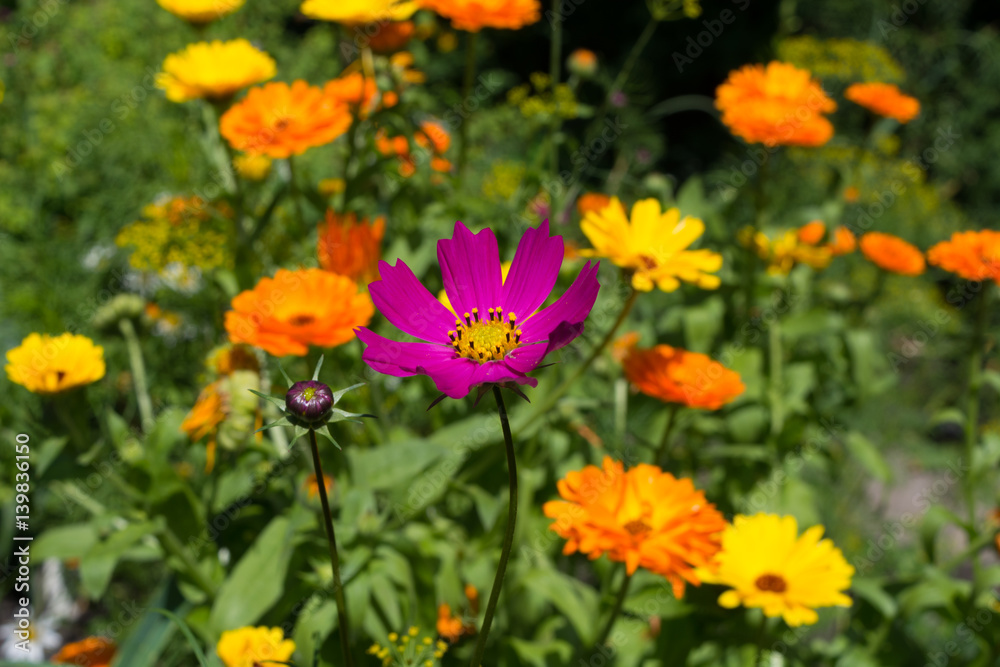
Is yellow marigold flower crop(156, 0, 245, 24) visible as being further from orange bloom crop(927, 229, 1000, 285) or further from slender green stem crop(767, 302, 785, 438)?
orange bloom crop(927, 229, 1000, 285)

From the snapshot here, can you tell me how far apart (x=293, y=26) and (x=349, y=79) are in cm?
404

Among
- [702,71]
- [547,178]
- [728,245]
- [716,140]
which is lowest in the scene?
[716,140]

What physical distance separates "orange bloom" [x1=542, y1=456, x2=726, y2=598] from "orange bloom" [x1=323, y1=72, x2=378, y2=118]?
826 mm

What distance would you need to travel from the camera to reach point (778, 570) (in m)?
1.23

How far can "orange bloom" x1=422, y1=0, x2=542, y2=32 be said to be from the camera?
5.07ft

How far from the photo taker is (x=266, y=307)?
1.17m

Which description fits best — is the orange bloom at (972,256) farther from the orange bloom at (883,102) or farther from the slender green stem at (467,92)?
the slender green stem at (467,92)

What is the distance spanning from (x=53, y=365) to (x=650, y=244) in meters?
0.97

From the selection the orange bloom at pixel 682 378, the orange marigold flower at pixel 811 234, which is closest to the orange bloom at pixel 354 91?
the orange bloom at pixel 682 378

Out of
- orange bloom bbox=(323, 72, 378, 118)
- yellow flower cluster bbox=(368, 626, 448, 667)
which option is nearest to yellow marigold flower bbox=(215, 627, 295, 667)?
yellow flower cluster bbox=(368, 626, 448, 667)

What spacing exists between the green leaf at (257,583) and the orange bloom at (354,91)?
0.78m

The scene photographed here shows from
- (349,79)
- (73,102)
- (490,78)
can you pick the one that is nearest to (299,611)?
(349,79)

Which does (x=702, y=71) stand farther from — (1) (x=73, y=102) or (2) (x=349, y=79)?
(2) (x=349, y=79)

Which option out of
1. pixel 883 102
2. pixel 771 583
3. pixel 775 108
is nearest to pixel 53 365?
pixel 771 583
